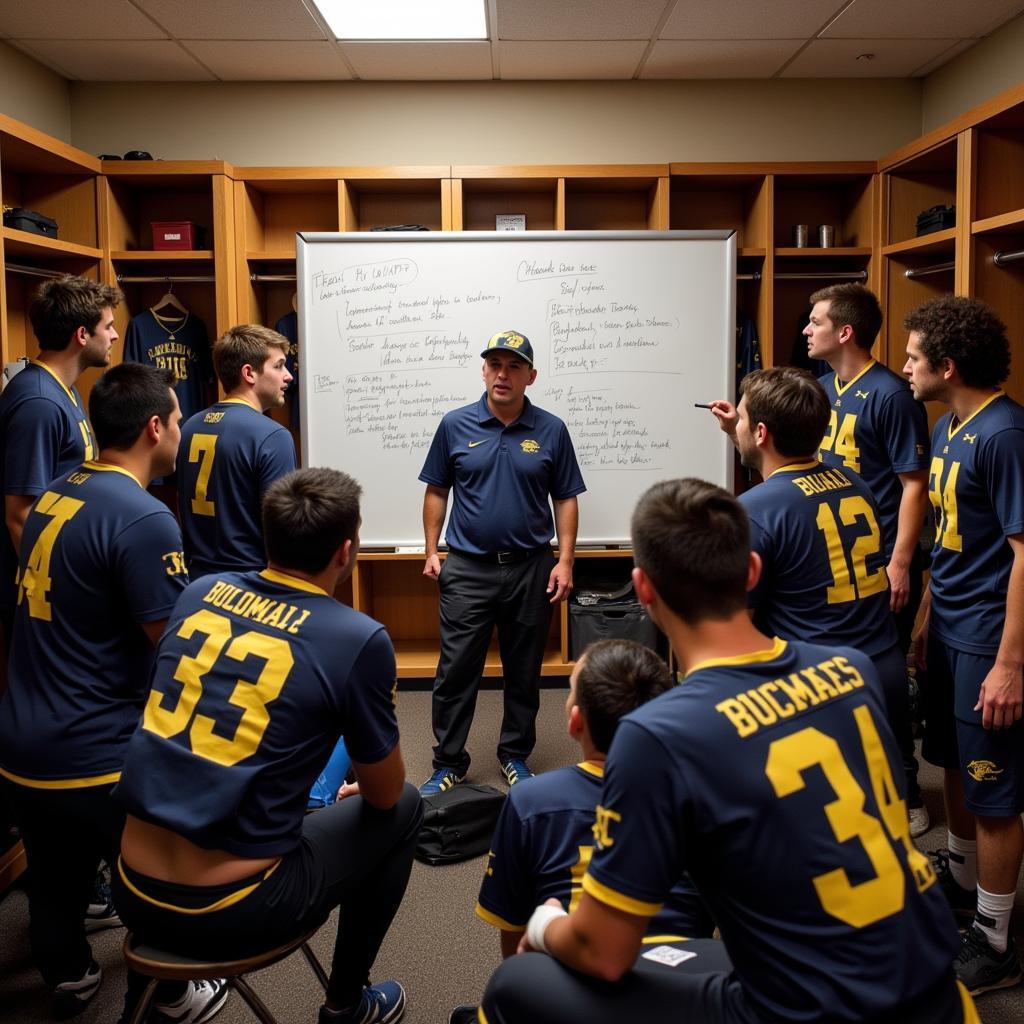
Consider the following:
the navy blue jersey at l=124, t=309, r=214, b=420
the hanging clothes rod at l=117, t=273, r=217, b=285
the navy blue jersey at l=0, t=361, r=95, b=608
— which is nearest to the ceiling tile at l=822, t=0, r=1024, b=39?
the hanging clothes rod at l=117, t=273, r=217, b=285

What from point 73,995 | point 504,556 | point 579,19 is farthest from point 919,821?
point 579,19

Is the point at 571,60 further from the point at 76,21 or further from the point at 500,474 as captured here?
the point at 500,474

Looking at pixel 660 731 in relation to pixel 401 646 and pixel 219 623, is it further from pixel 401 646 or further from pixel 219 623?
pixel 401 646

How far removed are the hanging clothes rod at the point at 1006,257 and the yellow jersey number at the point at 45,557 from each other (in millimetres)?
3037

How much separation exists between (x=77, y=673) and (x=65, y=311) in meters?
1.29

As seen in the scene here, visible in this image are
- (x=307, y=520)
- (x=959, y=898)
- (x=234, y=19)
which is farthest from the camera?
(x=234, y=19)

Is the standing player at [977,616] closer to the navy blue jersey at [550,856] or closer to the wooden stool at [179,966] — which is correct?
the navy blue jersey at [550,856]

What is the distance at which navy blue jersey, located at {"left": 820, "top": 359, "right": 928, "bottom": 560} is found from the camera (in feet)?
8.62

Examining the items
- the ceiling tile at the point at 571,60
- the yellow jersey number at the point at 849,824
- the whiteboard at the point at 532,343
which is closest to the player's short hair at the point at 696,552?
the yellow jersey number at the point at 849,824

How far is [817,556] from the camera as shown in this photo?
1912 millimetres

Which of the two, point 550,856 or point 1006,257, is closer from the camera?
point 550,856

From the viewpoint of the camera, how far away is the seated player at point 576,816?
4.37 ft

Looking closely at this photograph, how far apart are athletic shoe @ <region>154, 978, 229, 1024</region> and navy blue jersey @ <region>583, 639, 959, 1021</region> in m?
1.27

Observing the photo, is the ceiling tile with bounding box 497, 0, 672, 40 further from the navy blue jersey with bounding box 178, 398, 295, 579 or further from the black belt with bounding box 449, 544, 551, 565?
the black belt with bounding box 449, 544, 551, 565
